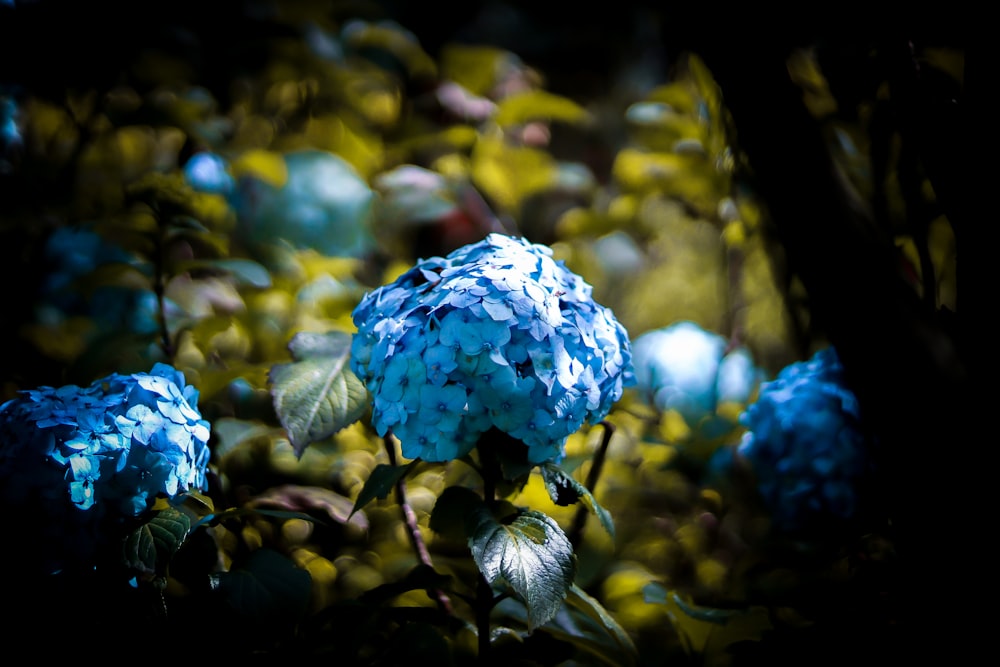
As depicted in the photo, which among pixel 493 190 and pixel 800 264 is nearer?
pixel 800 264

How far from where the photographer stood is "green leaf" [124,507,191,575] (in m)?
0.60

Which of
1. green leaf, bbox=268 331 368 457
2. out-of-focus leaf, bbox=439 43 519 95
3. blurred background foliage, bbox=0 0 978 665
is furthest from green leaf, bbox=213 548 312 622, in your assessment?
out-of-focus leaf, bbox=439 43 519 95

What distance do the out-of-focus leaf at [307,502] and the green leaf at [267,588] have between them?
13cm

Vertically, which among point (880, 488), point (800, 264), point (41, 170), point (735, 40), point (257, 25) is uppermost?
point (735, 40)

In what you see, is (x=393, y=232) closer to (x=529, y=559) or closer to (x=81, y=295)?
(x=81, y=295)

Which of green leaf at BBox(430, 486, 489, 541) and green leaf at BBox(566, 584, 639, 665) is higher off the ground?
green leaf at BBox(430, 486, 489, 541)

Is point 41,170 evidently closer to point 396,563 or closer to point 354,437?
point 354,437

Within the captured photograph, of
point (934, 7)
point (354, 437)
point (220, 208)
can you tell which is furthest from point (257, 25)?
point (934, 7)

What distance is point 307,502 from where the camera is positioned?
35.4 inches

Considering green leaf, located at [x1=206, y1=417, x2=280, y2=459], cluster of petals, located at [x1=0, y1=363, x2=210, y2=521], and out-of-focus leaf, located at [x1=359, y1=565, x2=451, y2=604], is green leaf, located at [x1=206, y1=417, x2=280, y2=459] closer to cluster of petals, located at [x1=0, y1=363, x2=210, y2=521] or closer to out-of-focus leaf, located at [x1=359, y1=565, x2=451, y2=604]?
cluster of petals, located at [x1=0, y1=363, x2=210, y2=521]

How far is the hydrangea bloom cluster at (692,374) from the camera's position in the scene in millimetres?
1481

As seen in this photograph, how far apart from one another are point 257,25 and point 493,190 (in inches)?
26.0

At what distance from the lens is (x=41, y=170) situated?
1443 mm

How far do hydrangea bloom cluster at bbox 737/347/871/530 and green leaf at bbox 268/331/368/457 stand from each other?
579 mm
